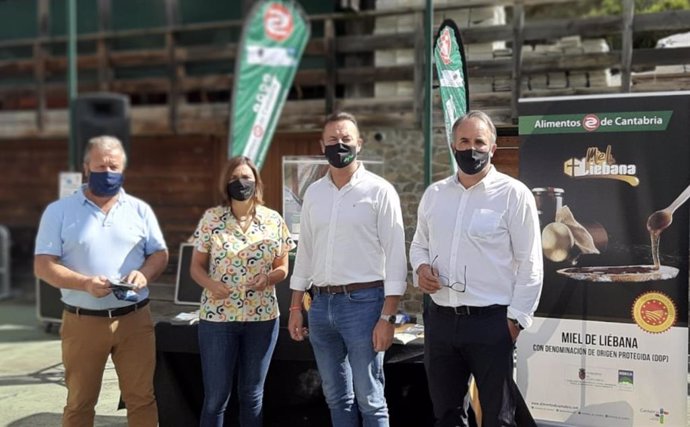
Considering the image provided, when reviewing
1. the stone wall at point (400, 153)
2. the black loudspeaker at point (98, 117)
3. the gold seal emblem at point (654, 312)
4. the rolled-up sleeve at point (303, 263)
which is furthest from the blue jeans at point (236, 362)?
the black loudspeaker at point (98, 117)

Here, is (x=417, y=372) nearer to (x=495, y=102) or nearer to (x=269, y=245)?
(x=269, y=245)

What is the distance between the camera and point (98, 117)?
8445 mm

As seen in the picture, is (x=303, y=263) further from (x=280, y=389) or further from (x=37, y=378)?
(x=37, y=378)

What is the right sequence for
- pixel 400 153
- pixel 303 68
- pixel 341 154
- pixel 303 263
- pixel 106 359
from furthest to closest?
pixel 303 68, pixel 400 153, pixel 106 359, pixel 303 263, pixel 341 154

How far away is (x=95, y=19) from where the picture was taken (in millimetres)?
11422

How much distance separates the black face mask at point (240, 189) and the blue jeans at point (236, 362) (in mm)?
610

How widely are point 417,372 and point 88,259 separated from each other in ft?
5.81

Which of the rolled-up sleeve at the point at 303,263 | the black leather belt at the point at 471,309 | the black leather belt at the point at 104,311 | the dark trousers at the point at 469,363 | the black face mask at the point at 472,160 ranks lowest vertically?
the dark trousers at the point at 469,363

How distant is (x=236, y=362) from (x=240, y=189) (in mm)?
858

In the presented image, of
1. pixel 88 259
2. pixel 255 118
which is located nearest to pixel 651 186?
pixel 88 259

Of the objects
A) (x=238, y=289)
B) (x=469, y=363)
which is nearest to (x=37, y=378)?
(x=238, y=289)

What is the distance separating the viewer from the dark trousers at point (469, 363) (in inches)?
118

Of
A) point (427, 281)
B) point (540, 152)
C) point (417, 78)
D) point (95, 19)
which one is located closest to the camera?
point (427, 281)

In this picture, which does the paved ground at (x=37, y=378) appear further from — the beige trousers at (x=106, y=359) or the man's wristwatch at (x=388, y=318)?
the man's wristwatch at (x=388, y=318)
